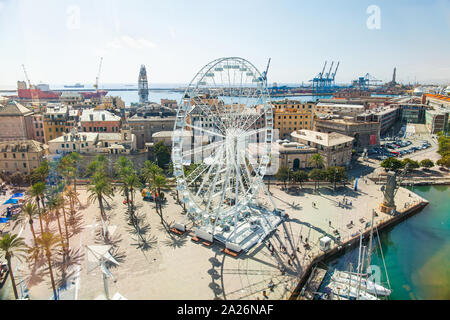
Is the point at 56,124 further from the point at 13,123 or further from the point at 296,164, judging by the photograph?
the point at 296,164

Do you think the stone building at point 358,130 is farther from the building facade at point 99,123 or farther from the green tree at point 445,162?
the building facade at point 99,123

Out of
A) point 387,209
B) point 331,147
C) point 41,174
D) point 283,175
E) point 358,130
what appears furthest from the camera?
point 358,130

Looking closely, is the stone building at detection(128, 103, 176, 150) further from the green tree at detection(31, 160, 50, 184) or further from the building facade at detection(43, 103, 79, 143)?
the green tree at detection(31, 160, 50, 184)

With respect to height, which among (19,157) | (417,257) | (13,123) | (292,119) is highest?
(13,123)

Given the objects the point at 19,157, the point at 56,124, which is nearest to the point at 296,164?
the point at 19,157
